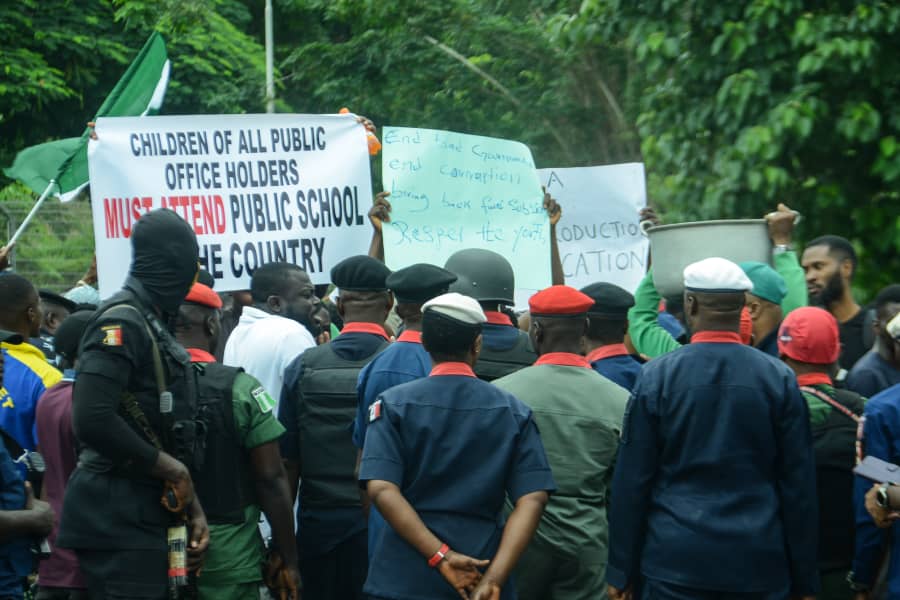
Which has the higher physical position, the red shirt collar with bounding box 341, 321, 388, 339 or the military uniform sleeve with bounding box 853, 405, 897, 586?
the red shirt collar with bounding box 341, 321, 388, 339

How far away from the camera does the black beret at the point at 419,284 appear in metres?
5.59

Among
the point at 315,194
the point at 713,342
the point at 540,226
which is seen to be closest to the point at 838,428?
the point at 713,342

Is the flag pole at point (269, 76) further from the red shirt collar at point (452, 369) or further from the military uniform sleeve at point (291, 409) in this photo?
the red shirt collar at point (452, 369)

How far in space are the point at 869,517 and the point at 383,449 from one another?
75.7 inches

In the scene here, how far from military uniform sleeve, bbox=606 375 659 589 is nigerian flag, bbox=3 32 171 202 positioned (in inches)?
185

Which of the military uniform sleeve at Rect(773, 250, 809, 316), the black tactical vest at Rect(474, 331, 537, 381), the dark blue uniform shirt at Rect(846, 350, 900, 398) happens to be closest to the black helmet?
the black tactical vest at Rect(474, 331, 537, 381)

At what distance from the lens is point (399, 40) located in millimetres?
17547

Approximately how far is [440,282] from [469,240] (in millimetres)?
1858

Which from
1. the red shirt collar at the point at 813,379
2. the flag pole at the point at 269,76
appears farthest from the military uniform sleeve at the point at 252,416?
the flag pole at the point at 269,76

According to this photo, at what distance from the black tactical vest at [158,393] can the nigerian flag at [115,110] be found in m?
3.74

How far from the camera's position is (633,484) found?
4742 mm

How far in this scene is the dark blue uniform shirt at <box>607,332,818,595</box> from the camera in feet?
15.1

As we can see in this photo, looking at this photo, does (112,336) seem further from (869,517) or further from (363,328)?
(869,517)

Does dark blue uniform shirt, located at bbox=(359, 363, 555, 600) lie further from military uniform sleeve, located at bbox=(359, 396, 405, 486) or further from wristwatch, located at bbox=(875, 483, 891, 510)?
wristwatch, located at bbox=(875, 483, 891, 510)
